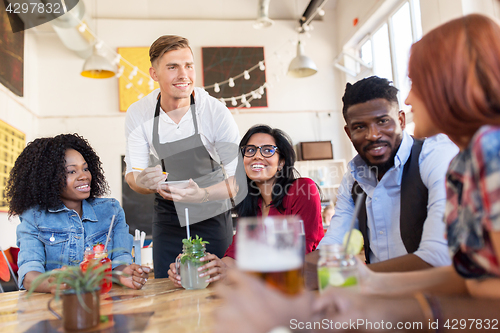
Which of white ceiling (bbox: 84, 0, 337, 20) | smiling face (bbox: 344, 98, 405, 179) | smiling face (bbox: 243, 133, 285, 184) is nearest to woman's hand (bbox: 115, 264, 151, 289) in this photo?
smiling face (bbox: 243, 133, 285, 184)

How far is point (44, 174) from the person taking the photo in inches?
73.1

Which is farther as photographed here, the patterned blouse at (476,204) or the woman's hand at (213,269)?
the woman's hand at (213,269)

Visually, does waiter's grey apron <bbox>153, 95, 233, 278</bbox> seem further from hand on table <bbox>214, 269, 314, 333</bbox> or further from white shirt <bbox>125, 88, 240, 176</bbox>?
hand on table <bbox>214, 269, 314, 333</bbox>

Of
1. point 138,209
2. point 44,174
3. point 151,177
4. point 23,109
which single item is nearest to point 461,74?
point 151,177

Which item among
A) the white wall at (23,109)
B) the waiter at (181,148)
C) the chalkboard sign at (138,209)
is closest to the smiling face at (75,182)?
the waiter at (181,148)

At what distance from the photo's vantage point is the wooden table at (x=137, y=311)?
0.84 m

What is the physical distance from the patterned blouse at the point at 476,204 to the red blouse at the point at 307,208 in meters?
1.02

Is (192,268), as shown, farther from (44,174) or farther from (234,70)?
(234,70)

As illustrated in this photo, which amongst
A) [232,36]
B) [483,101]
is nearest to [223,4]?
[232,36]

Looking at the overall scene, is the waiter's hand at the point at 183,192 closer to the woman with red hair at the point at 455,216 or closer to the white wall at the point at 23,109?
the woman with red hair at the point at 455,216

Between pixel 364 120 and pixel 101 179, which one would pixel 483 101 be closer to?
pixel 364 120

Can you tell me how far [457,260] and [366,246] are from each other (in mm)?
754

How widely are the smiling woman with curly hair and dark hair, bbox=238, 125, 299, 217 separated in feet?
2.05

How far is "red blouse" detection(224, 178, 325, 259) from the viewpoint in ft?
5.97
